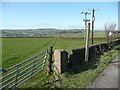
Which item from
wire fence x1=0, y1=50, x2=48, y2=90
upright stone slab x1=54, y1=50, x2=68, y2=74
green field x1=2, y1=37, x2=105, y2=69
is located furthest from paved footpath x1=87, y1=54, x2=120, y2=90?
green field x1=2, y1=37, x2=105, y2=69

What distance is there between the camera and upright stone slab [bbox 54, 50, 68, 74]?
962cm

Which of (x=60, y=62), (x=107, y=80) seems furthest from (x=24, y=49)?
(x=107, y=80)

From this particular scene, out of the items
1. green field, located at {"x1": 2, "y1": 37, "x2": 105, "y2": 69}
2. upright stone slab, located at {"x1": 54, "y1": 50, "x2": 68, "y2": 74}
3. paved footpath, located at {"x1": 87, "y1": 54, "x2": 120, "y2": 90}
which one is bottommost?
green field, located at {"x1": 2, "y1": 37, "x2": 105, "y2": 69}

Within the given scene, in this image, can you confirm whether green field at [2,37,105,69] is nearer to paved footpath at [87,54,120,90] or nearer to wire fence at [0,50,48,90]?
wire fence at [0,50,48,90]

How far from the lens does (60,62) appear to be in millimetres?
9586

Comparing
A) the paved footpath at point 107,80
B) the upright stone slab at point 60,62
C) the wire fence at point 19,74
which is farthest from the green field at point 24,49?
the paved footpath at point 107,80

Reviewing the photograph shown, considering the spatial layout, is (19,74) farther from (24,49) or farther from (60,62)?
(24,49)

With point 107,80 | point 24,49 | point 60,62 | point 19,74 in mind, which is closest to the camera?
point 107,80

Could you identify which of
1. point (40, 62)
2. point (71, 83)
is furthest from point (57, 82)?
point (40, 62)

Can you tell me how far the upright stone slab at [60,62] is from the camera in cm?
962

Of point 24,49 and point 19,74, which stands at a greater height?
point 19,74

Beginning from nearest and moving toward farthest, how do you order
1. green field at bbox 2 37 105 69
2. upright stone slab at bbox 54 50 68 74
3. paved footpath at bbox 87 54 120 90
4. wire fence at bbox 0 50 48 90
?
1. paved footpath at bbox 87 54 120 90
2. wire fence at bbox 0 50 48 90
3. upright stone slab at bbox 54 50 68 74
4. green field at bbox 2 37 105 69

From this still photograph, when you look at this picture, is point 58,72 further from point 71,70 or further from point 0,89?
point 0,89

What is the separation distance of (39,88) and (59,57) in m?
1.87
